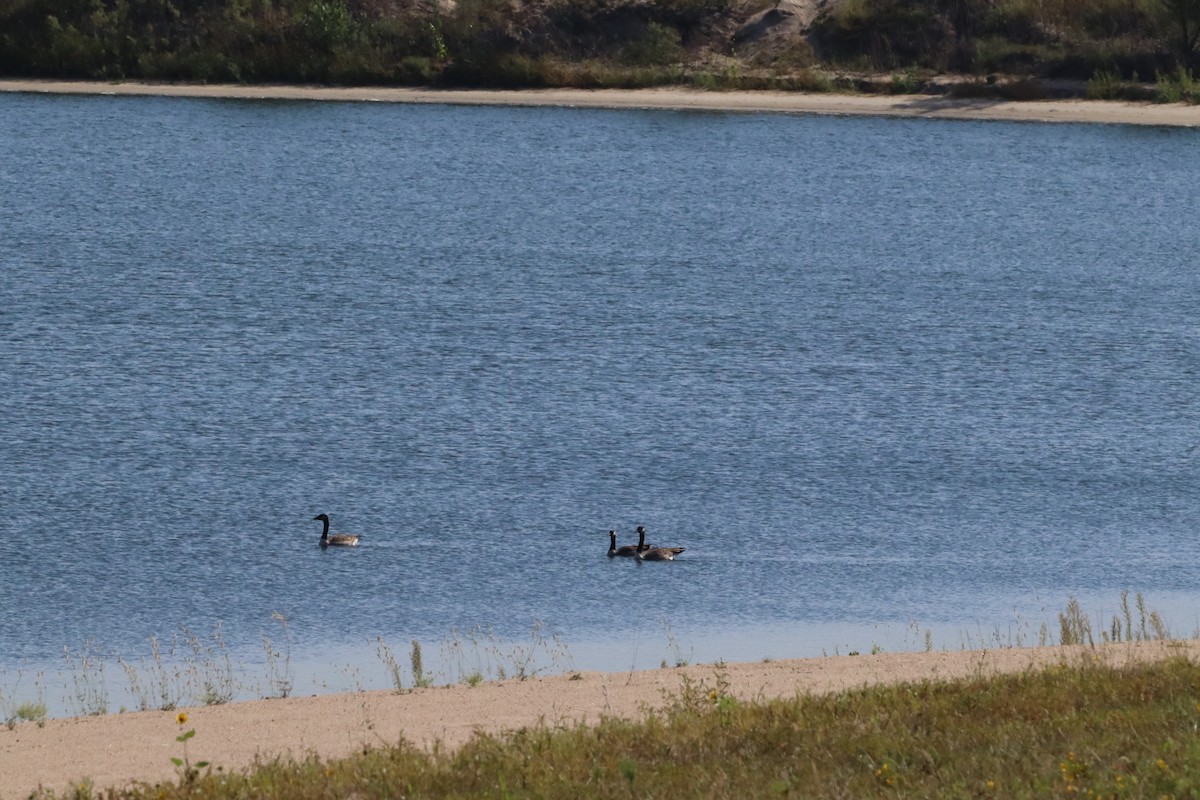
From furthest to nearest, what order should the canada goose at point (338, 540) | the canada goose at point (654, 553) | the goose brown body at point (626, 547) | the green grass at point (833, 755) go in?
the canada goose at point (338, 540) → the goose brown body at point (626, 547) → the canada goose at point (654, 553) → the green grass at point (833, 755)

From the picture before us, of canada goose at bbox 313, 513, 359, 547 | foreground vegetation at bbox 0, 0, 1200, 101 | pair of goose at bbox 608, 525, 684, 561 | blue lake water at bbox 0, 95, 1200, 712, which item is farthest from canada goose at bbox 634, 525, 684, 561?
foreground vegetation at bbox 0, 0, 1200, 101

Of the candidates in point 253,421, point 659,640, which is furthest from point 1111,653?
point 253,421

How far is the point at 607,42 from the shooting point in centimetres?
7500

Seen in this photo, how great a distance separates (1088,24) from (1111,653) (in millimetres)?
61931

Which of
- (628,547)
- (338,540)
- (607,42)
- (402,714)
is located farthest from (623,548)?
(607,42)

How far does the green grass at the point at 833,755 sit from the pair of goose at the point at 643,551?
8605mm

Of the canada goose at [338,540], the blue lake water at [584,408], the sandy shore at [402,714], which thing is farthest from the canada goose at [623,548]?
the sandy shore at [402,714]

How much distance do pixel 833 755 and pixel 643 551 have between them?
1052 cm

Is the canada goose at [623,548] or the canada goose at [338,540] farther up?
the canada goose at [338,540]

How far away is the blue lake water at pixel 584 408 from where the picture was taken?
20.8m

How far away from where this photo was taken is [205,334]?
1373 inches

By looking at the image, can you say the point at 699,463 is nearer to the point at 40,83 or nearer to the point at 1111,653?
the point at 1111,653

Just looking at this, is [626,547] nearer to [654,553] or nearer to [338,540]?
[654,553]

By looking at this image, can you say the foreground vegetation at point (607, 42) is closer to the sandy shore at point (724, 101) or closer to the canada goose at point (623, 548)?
the sandy shore at point (724, 101)
